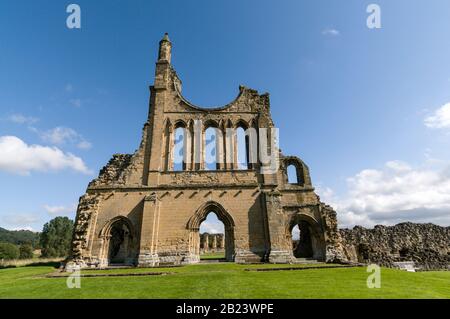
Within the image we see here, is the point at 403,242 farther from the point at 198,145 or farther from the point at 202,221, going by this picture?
the point at 198,145

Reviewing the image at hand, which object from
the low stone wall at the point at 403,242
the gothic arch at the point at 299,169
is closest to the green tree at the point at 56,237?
the gothic arch at the point at 299,169

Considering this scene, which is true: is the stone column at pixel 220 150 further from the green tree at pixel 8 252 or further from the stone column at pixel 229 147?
the green tree at pixel 8 252

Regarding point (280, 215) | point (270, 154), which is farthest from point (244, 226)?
point (270, 154)

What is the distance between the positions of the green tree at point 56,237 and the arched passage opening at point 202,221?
4530cm

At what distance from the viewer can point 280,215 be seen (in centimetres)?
1547

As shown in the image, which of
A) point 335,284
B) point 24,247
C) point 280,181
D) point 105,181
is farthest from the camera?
point 24,247

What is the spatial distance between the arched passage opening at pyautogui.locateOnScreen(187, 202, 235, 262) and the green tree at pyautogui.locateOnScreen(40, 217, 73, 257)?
45305 mm

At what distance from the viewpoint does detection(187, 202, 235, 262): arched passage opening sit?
1545 cm

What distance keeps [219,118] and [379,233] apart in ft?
59.6

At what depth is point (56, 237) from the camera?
52062 millimetres

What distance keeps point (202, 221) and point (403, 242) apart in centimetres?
1872

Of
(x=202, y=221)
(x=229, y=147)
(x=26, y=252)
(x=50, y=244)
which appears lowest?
(x=26, y=252)

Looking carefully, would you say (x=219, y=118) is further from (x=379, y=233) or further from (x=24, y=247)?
(x=24, y=247)

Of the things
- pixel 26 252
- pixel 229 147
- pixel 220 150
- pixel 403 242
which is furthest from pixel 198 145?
pixel 26 252
